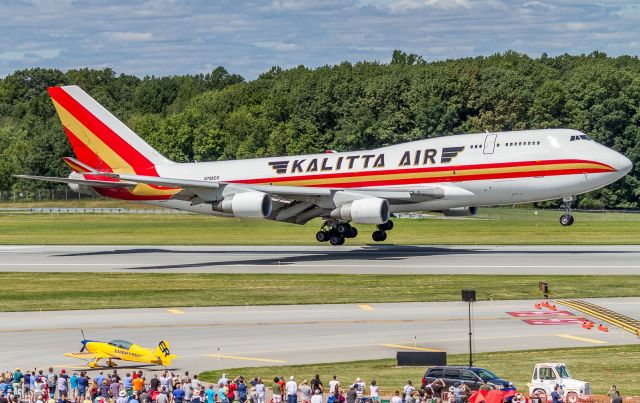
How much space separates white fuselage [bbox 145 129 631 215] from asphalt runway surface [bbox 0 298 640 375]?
58.5 feet

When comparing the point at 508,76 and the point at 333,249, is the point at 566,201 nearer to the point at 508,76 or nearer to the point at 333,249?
A: the point at 333,249

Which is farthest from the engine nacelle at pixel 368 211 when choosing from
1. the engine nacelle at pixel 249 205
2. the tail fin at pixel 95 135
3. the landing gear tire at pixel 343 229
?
the tail fin at pixel 95 135

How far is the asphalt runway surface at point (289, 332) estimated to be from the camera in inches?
1853

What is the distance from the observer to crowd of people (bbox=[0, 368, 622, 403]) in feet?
118

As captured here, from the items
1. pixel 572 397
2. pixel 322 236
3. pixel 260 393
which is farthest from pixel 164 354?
pixel 322 236

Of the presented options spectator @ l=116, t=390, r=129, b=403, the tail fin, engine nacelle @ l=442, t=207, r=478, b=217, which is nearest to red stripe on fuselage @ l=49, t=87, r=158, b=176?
the tail fin

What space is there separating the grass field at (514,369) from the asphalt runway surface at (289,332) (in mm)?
1112

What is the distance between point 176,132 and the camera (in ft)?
620

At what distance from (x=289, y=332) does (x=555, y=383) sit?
56.4 ft

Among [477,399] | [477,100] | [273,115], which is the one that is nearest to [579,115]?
[477,100]

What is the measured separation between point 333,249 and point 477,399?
57720mm

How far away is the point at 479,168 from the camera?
257 ft

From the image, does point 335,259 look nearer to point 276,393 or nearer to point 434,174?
point 434,174

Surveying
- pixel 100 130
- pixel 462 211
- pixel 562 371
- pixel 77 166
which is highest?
pixel 100 130
